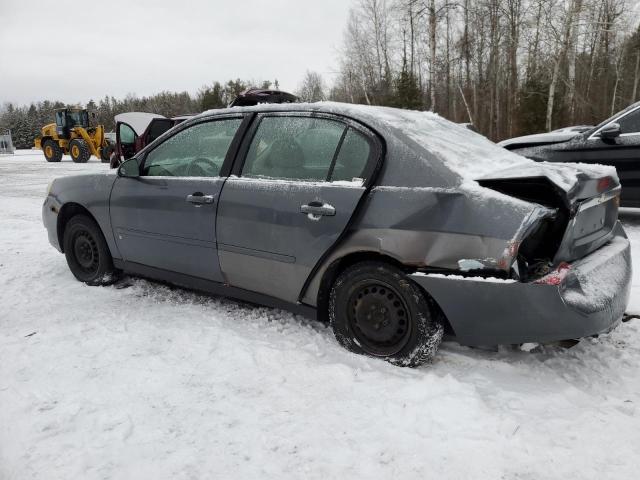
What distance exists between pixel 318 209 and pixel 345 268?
393 millimetres

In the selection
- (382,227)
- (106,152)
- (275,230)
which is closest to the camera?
(382,227)

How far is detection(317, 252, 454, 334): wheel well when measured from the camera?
2576 millimetres

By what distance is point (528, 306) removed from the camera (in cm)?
226

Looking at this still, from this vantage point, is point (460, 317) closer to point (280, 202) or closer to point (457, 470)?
point (457, 470)

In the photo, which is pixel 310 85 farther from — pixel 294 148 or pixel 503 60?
pixel 294 148

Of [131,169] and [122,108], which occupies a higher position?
[122,108]

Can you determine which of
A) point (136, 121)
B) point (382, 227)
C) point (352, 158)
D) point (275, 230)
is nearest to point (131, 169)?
point (275, 230)

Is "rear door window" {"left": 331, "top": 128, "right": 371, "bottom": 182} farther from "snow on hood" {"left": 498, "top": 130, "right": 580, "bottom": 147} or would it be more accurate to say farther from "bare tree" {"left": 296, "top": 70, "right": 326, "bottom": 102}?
"bare tree" {"left": 296, "top": 70, "right": 326, "bottom": 102}

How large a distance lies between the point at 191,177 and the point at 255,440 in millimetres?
1996

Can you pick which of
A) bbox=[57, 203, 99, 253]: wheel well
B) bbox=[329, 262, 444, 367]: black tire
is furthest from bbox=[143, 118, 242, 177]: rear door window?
bbox=[329, 262, 444, 367]: black tire

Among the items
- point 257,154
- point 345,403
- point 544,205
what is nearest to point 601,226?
point 544,205

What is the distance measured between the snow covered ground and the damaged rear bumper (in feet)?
1.02

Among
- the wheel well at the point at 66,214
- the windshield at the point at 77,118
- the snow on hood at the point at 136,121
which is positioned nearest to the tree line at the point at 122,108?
the windshield at the point at 77,118

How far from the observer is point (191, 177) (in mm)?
3416
